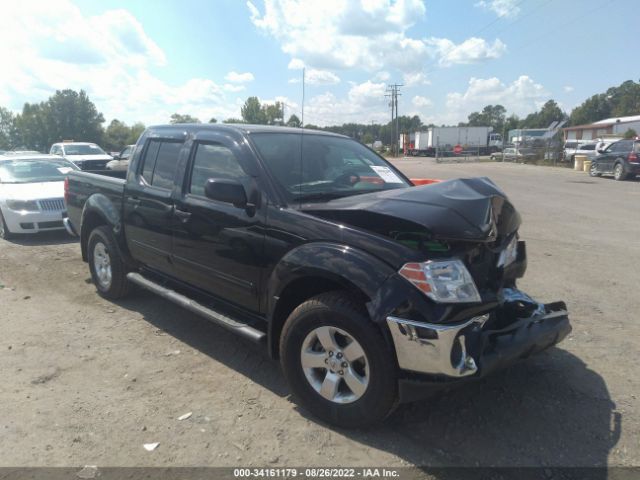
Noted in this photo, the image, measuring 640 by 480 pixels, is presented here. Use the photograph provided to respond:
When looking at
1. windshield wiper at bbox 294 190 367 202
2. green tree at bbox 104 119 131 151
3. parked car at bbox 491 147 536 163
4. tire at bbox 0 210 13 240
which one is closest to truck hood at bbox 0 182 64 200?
tire at bbox 0 210 13 240

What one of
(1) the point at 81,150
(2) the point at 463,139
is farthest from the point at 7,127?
(1) the point at 81,150

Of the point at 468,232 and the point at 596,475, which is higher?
the point at 468,232

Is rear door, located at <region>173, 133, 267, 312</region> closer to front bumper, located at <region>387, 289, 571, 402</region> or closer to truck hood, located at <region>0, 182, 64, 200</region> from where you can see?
front bumper, located at <region>387, 289, 571, 402</region>

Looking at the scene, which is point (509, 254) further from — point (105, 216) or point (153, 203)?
point (105, 216)

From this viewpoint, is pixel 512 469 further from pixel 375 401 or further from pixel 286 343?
pixel 286 343

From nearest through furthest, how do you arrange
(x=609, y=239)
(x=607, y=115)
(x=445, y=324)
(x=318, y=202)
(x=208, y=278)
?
(x=445, y=324) → (x=318, y=202) → (x=208, y=278) → (x=609, y=239) → (x=607, y=115)

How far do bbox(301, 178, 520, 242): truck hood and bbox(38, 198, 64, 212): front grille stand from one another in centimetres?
735

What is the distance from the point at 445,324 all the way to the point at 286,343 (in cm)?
110

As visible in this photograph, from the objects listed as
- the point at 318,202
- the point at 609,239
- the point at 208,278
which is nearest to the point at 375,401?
the point at 318,202

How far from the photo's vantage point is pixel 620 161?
20844mm

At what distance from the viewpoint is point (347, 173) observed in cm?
415

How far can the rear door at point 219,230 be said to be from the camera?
3594mm

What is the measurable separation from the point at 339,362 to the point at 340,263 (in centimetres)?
63

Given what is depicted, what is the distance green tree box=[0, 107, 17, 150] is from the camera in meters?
81.2
